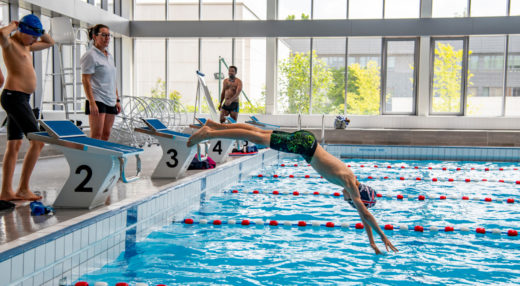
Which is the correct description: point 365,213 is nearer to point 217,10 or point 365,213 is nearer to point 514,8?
point 217,10

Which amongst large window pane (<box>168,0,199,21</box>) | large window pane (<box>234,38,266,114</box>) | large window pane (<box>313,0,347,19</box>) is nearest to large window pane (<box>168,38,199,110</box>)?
large window pane (<box>168,0,199,21</box>)

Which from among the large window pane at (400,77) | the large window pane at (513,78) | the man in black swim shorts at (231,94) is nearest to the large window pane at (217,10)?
the large window pane at (400,77)

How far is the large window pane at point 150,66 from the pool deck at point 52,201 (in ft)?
27.1

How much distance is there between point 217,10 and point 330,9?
3.30 metres

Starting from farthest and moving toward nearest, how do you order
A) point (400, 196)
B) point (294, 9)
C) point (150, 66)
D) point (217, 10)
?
1. point (150, 66)
2. point (217, 10)
3. point (294, 9)
4. point (400, 196)

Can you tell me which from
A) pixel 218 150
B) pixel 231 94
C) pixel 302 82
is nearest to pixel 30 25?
pixel 218 150

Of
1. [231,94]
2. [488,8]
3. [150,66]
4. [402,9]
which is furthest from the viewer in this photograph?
[150,66]

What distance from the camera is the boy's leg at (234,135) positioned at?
3154 mm

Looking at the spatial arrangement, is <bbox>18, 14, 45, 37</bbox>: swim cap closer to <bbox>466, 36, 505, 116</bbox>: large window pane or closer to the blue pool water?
the blue pool water

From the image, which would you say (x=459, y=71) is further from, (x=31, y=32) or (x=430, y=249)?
(x=31, y=32)

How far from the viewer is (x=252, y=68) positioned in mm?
14570

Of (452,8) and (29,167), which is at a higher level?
(452,8)

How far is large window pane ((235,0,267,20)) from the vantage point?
14461 millimetres

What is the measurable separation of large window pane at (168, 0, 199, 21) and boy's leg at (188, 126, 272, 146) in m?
11.9
